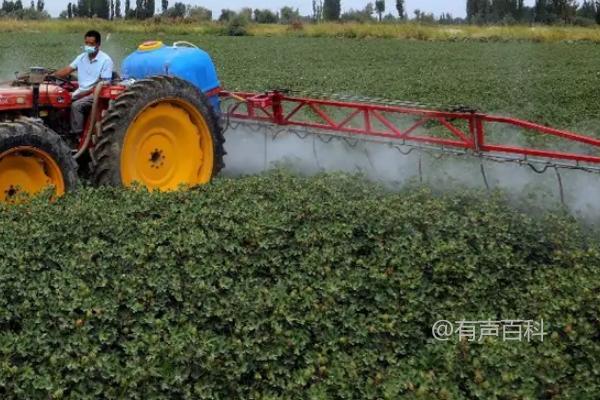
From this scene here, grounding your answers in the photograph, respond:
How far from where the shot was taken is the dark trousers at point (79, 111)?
619 cm

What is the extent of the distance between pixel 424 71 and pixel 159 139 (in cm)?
1546

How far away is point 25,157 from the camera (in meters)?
5.32

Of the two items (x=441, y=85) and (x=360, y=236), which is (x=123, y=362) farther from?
(x=441, y=85)

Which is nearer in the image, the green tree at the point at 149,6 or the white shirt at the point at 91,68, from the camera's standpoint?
the white shirt at the point at 91,68

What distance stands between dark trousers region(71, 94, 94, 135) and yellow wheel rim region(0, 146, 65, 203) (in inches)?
34.2

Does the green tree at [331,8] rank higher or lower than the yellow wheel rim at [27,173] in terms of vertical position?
higher

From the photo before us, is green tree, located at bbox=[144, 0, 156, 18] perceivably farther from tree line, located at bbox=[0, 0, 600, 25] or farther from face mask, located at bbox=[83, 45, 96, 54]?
face mask, located at bbox=[83, 45, 96, 54]

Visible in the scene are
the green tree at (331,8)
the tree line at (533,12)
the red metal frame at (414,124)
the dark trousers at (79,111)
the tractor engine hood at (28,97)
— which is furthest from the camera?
the green tree at (331,8)

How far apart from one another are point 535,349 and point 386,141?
3656 millimetres

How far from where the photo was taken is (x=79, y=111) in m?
6.21

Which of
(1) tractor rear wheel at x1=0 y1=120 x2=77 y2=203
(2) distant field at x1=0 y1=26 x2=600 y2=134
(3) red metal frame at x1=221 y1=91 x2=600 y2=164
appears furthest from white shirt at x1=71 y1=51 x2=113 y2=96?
(2) distant field at x1=0 y1=26 x2=600 y2=134

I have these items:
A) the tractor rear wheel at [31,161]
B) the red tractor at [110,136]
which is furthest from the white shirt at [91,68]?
the tractor rear wheel at [31,161]

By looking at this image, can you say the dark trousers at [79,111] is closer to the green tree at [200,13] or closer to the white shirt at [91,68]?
the white shirt at [91,68]

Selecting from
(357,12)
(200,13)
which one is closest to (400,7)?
(357,12)
